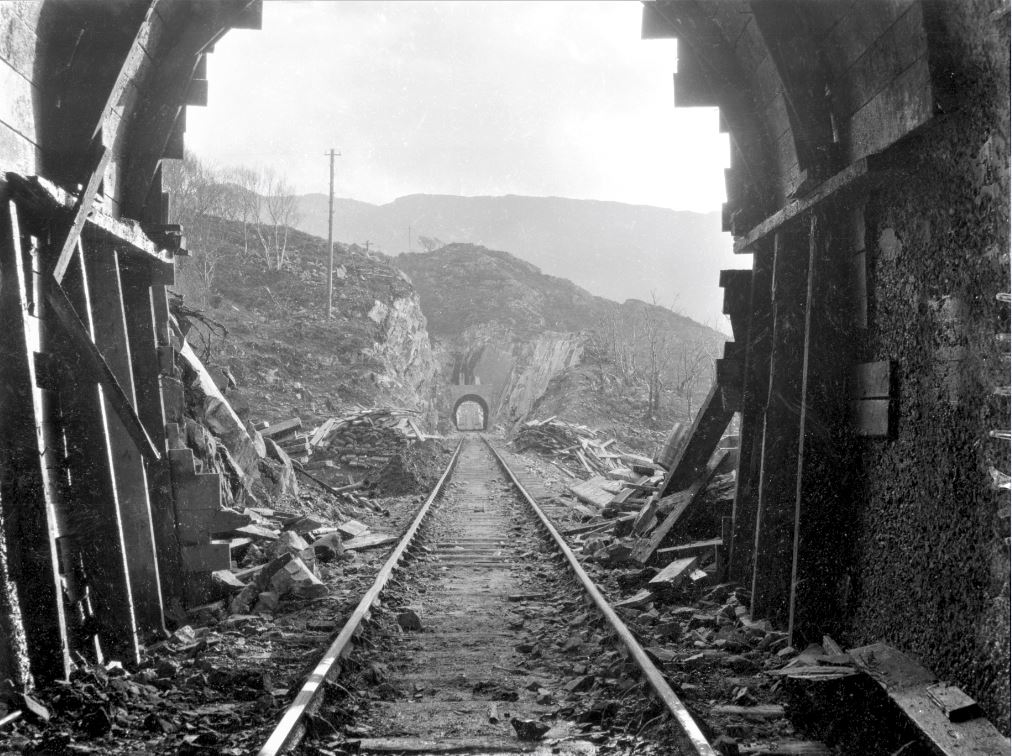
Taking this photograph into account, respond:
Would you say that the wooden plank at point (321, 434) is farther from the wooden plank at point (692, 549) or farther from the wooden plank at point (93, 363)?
the wooden plank at point (93, 363)

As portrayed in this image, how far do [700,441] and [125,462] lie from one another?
15.6 ft

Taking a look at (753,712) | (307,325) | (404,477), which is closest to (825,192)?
(753,712)

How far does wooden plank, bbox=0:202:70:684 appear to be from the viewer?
373 cm

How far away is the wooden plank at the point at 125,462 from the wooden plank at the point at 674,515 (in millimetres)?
4119

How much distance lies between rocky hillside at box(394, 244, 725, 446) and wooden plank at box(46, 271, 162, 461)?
24.1 meters

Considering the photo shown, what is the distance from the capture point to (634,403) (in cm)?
3241

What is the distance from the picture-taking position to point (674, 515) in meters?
6.91

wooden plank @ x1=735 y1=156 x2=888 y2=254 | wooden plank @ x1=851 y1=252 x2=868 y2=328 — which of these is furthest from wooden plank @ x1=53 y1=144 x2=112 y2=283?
wooden plank @ x1=851 y1=252 x2=868 y2=328

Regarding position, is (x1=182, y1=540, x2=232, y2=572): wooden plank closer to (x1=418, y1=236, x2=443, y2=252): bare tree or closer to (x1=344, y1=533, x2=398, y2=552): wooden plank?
(x1=344, y1=533, x2=398, y2=552): wooden plank

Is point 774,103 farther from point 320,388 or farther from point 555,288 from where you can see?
point 555,288

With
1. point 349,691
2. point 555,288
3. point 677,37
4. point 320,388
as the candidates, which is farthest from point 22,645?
point 555,288

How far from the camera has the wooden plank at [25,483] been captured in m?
3.73

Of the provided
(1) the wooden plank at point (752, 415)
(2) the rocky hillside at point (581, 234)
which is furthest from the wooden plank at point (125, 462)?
(2) the rocky hillside at point (581, 234)

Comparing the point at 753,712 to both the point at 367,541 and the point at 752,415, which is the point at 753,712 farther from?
the point at 367,541
